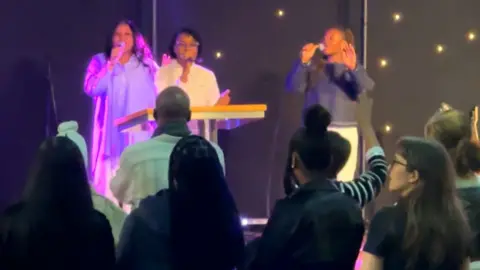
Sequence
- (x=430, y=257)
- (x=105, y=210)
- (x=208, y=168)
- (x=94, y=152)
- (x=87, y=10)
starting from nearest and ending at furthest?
(x=430, y=257), (x=208, y=168), (x=105, y=210), (x=94, y=152), (x=87, y=10)

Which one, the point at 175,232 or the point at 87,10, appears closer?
the point at 175,232

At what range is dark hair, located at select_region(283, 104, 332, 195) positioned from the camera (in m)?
2.19

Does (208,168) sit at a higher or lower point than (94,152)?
higher

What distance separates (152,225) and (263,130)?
12.6 ft

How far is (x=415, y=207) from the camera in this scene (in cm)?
212

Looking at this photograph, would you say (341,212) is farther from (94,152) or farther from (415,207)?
(94,152)

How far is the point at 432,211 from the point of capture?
2123 millimetres

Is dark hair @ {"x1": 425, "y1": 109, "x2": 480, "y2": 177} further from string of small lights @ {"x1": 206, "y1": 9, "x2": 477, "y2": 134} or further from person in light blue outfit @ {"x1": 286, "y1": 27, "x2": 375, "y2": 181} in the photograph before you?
string of small lights @ {"x1": 206, "y1": 9, "x2": 477, "y2": 134}

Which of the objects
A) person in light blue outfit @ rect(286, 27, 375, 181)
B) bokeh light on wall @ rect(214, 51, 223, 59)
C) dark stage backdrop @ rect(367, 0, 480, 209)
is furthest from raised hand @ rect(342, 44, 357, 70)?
bokeh light on wall @ rect(214, 51, 223, 59)

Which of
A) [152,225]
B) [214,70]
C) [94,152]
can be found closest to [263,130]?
[214,70]

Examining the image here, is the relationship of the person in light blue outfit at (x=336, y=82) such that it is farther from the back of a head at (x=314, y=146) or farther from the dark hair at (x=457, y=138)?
the back of a head at (x=314, y=146)

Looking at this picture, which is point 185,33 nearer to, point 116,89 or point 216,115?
point 116,89

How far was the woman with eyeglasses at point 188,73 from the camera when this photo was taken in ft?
16.8

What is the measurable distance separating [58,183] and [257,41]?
4.03 m
